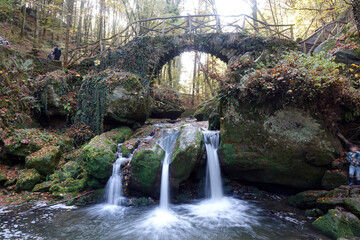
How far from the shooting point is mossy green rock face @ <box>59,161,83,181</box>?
24.7ft

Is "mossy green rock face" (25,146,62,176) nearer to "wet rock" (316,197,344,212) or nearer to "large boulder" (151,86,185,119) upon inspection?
"large boulder" (151,86,185,119)

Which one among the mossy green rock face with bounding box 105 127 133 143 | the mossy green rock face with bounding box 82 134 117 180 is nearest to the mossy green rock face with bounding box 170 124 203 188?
the mossy green rock face with bounding box 82 134 117 180

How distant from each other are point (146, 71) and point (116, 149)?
578 centimetres

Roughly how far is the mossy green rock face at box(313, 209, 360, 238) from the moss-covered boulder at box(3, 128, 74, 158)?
991cm

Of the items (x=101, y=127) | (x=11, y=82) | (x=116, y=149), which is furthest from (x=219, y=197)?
(x=11, y=82)

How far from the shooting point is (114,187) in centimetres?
678

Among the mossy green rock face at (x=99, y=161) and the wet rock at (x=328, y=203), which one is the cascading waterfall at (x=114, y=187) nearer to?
the mossy green rock face at (x=99, y=161)

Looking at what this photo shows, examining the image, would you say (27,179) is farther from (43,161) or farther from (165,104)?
(165,104)

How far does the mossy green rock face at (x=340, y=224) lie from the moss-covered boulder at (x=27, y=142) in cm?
991

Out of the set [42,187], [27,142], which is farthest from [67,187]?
[27,142]

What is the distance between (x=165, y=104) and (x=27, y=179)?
10206 mm

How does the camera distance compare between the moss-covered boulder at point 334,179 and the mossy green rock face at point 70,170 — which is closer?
the moss-covered boulder at point 334,179

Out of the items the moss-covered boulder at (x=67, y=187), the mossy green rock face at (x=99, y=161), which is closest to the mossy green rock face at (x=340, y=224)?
the mossy green rock face at (x=99, y=161)

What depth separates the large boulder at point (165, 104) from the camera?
1520 centimetres
